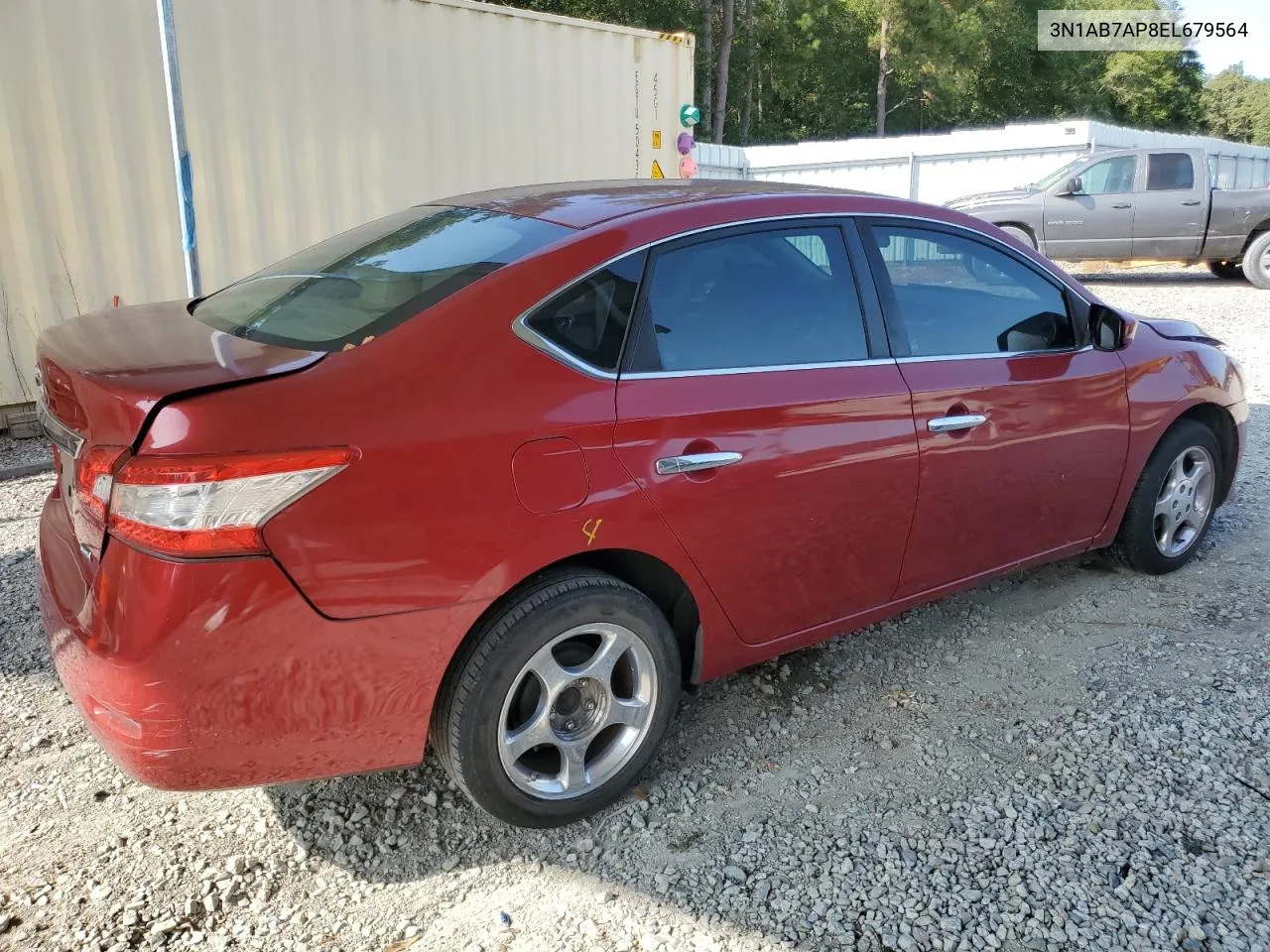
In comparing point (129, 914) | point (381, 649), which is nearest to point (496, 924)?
point (381, 649)

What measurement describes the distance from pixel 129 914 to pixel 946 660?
2680mm

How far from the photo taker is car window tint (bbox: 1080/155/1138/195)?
13.4m

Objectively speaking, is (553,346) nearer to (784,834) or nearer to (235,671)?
(235,671)

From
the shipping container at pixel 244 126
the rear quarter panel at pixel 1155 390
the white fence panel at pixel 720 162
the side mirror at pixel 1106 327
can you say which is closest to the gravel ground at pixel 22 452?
the shipping container at pixel 244 126

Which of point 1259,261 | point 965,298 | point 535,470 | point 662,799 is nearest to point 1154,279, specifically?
point 1259,261

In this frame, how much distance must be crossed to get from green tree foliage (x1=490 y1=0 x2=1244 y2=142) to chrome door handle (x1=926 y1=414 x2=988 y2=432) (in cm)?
3472

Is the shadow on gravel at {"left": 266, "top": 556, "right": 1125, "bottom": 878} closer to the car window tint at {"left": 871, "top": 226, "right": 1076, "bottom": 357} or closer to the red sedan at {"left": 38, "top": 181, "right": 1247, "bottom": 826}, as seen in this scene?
the red sedan at {"left": 38, "top": 181, "right": 1247, "bottom": 826}

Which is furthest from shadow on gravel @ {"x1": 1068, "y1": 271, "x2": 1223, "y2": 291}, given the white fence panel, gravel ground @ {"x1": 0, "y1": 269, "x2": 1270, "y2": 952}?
gravel ground @ {"x1": 0, "y1": 269, "x2": 1270, "y2": 952}

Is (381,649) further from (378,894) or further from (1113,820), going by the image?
(1113,820)

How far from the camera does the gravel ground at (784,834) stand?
7.57 feet

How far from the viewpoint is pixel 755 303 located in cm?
288

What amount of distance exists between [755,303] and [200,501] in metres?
1.63

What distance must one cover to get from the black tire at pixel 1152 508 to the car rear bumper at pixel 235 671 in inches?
117

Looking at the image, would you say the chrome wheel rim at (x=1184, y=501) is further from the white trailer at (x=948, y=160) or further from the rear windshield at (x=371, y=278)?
the white trailer at (x=948, y=160)
